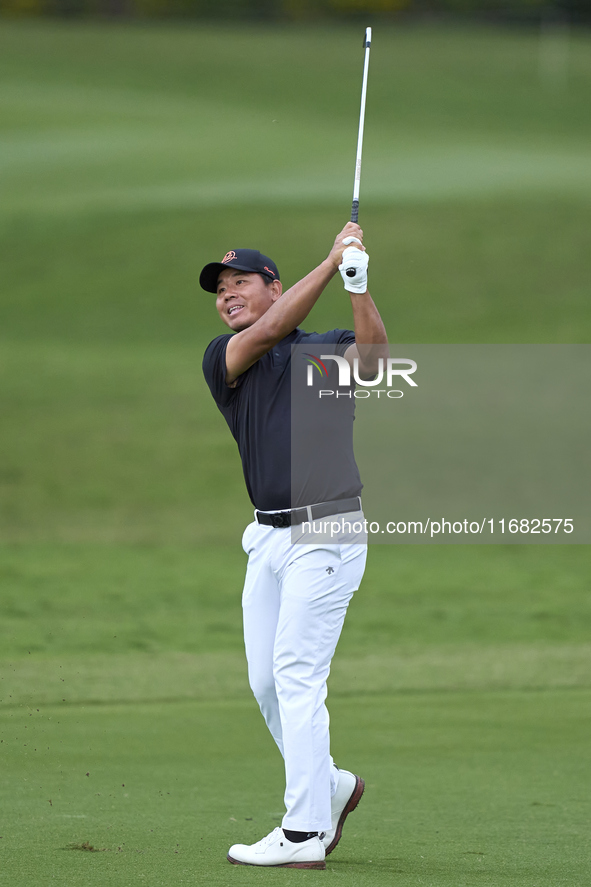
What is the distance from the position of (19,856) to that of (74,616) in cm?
719

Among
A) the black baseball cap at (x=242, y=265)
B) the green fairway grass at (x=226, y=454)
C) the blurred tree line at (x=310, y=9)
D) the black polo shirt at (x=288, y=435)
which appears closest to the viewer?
the black polo shirt at (x=288, y=435)

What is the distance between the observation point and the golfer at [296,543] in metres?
4.34

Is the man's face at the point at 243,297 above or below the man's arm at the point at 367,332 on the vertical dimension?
above

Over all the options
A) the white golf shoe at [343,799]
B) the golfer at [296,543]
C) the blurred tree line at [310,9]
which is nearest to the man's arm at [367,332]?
the golfer at [296,543]

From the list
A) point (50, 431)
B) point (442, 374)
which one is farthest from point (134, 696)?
point (442, 374)

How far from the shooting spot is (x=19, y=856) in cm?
425

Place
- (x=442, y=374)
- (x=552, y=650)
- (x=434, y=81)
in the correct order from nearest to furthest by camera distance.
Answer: (x=552, y=650)
(x=442, y=374)
(x=434, y=81)

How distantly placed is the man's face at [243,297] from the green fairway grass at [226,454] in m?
2.00

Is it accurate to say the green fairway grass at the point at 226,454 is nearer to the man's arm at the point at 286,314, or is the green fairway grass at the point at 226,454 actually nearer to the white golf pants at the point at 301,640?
the white golf pants at the point at 301,640

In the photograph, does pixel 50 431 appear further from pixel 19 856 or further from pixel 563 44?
pixel 563 44

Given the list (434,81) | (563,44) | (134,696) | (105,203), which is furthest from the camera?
(563,44)

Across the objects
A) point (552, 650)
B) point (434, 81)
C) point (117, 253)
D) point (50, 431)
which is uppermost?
point (434, 81)

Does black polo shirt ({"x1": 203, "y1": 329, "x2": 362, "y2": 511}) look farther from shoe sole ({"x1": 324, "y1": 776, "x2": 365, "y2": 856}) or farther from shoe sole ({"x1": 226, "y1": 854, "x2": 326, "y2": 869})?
shoe sole ({"x1": 226, "y1": 854, "x2": 326, "y2": 869})

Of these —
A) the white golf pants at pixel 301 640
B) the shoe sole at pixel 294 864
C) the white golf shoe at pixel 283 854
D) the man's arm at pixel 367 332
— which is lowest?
the shoe sole at pixel 294 864
